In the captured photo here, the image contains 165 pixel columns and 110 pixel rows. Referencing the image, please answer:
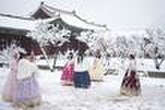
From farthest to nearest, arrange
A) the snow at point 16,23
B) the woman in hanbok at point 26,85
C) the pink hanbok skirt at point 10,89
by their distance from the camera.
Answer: the snow at point 16,23
the pink hanbok skirt at point 10,89
the woman in hanbok at point 26,85

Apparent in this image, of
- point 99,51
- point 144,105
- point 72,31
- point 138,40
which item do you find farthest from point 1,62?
point 144,105

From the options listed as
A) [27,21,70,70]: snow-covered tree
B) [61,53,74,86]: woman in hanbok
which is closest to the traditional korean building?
[27,21,70,70]: snow-covered tree

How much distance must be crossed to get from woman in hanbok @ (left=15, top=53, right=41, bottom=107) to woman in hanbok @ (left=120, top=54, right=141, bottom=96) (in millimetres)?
3156

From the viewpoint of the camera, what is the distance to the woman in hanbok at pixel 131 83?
945 cm

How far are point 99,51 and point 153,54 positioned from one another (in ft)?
13.6

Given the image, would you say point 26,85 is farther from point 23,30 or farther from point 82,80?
point 23,30

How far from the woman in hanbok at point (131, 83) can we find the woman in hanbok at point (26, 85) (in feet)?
10.4

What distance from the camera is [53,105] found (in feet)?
24.1

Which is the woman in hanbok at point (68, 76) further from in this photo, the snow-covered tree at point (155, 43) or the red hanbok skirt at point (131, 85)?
the snow-covered tree at point (155, 43)

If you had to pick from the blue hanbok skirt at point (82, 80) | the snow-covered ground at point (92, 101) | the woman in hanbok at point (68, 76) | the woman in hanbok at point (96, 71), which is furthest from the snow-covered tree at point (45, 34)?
the snow-covered ground at point (92, 101)

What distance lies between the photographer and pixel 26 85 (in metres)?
7.20

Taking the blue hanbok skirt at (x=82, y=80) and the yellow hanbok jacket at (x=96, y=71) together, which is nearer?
the blue hanbok skirt at (x=82, y=80)

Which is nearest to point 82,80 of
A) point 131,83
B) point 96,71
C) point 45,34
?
point 131,83

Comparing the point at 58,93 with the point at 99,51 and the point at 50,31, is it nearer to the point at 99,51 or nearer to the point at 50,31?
the point at 99,51
